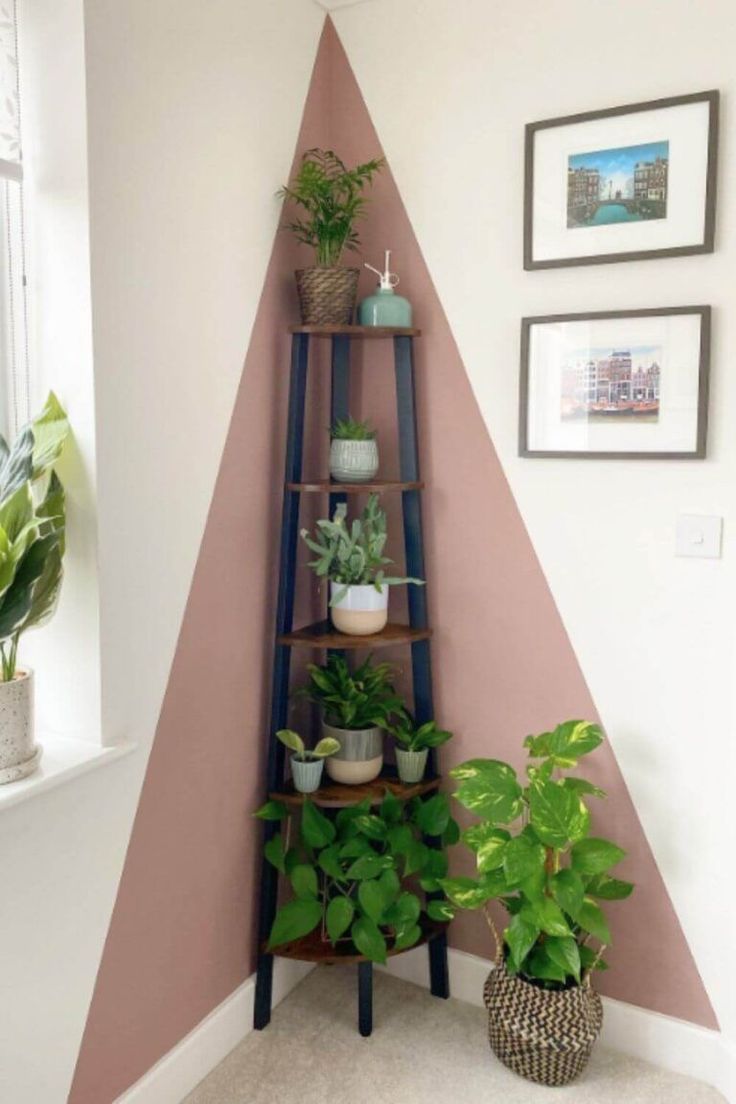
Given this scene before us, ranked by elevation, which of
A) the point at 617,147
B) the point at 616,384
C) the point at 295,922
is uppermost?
the point at 617,147

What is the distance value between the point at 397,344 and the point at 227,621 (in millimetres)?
784

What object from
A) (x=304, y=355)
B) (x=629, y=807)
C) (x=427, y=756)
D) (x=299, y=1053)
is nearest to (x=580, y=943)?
(x=629, y=807)

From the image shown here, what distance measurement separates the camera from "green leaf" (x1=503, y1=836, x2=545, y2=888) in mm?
1886

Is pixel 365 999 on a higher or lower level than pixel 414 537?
lower

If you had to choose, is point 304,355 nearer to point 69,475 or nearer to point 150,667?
point 69,475

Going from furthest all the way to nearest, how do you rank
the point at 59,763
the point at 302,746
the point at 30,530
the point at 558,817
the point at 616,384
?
the point at 302,746 → the point at 616,384 → the point at 558,817 → the point at 59,763 → the point at 30,530

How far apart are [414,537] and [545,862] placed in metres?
0.81

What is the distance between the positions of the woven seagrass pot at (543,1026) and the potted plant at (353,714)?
557 millimetres

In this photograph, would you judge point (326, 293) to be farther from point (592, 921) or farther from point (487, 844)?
point (592, 921)

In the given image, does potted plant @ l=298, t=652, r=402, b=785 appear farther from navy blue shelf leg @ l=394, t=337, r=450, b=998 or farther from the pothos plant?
the pothos plant

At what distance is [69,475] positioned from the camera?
1.71 m

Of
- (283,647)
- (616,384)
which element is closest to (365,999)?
(283,647)

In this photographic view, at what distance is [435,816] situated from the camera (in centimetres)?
220

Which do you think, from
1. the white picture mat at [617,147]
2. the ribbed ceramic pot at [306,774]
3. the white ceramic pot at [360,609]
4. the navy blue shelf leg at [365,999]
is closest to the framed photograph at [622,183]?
the white picture mat at [617,147]
